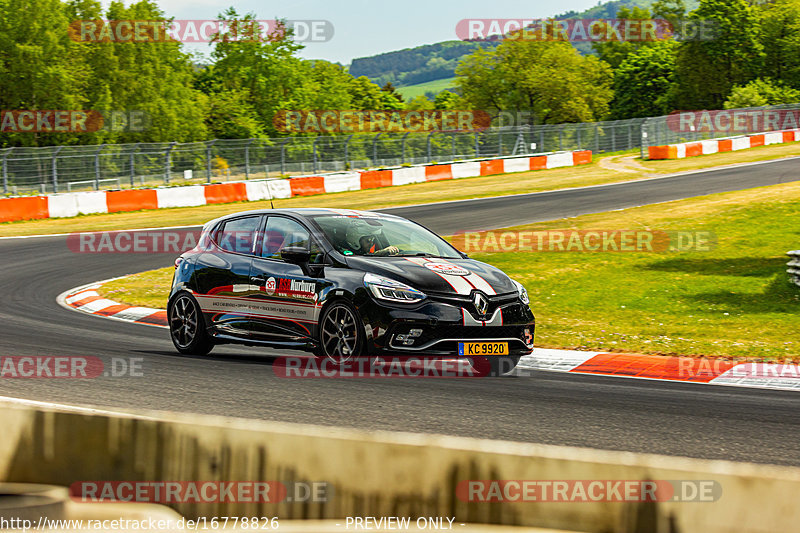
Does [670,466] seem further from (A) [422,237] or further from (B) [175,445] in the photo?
(A) [422,237]

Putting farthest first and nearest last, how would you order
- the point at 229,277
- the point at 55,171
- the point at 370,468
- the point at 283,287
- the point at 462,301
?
the point at 55,171
the point at 229,277
the point at 283,287
the point at 462,301
the point at 370,468

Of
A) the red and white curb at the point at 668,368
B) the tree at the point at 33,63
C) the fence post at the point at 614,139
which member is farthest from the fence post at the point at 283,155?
the red and white curb at the point at 668,368

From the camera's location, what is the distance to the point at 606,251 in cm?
1709

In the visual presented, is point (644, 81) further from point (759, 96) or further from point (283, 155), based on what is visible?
point (283, 155)

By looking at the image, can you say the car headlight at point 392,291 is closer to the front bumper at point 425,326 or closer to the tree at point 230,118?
the front bumper at point 425,326

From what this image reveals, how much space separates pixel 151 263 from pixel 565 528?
55.0 ft

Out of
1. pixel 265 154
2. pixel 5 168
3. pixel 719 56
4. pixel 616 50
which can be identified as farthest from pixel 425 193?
pixel 616 50

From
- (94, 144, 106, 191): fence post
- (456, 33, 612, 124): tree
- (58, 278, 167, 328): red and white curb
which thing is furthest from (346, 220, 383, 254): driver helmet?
(456, 33, 612, 124): tree

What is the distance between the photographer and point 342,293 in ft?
28.6

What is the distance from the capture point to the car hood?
28.0ft

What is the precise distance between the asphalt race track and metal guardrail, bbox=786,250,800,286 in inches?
202

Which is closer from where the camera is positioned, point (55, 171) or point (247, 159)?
point (55, 171)

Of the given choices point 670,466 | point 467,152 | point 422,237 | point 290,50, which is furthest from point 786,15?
point 670,466

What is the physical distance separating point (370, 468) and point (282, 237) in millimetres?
6037
